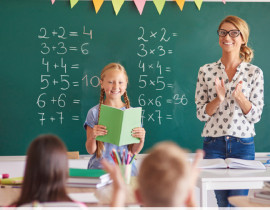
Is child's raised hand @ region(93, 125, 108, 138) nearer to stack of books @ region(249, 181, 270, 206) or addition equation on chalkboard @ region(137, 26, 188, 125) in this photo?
stack of books @ region(249, 181, 270, 206)

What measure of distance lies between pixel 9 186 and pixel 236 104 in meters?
1.56

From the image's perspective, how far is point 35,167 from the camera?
1.43 m

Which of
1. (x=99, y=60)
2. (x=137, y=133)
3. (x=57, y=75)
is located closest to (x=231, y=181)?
(x=137, y=133)

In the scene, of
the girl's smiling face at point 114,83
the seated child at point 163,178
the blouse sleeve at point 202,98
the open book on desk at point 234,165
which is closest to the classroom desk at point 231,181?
the open book on desk at point 234,165

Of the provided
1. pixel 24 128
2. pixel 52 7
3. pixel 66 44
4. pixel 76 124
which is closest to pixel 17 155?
pixel 24 128

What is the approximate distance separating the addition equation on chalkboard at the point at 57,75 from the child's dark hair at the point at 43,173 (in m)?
2.43

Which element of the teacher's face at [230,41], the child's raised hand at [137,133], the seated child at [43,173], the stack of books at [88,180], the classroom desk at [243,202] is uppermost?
the teacher's face at [230,41]

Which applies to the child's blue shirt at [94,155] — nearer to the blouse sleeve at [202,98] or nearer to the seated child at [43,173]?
the blouse sleeve at [202,98]

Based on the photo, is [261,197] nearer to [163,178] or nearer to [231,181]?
[231,181]

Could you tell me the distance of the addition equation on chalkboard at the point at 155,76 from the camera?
12.9 ft

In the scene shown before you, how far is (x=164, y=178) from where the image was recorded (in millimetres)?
1106

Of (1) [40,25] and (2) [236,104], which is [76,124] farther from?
(2) [236,104]

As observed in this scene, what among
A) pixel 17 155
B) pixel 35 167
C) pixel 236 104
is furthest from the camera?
pixel 17 155

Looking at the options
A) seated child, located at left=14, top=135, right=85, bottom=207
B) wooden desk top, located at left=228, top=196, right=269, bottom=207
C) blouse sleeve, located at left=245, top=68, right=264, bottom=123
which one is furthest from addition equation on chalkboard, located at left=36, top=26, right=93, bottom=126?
seated child, located at left=14, top=135, right=85, bottom=207
